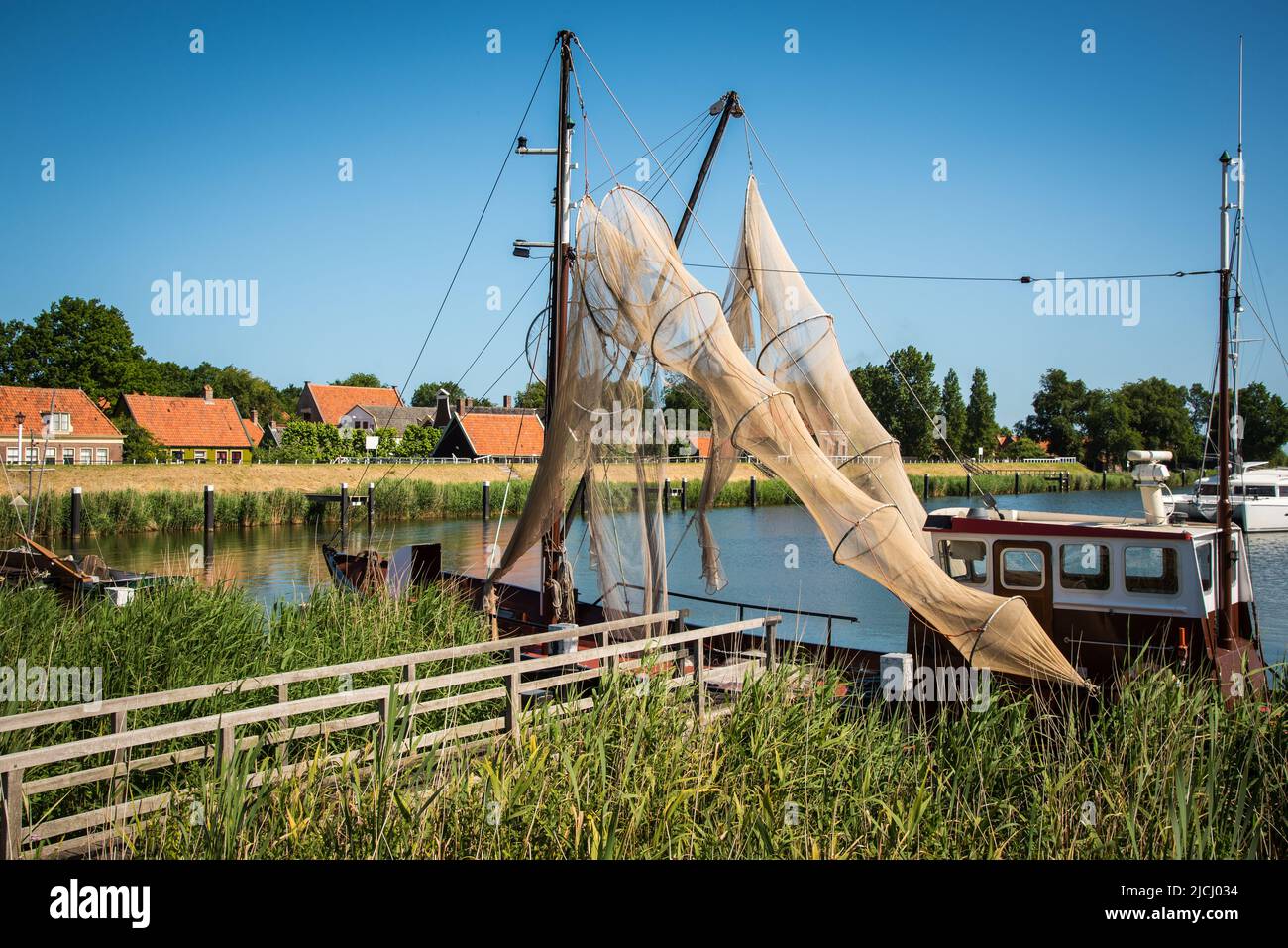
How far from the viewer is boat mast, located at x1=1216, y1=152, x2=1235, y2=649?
930cm

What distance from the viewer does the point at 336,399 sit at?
80875 mm

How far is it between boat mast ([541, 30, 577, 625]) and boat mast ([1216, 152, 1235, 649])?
754 centimetres

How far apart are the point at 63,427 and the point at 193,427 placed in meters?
13.0

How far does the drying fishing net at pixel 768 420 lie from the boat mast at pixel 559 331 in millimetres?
2396

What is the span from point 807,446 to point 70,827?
5.89 meters

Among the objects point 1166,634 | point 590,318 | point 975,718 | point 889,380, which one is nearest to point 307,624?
point 590,318

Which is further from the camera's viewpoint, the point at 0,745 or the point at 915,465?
the point at 915,465

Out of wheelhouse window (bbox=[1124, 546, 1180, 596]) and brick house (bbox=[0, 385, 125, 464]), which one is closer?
wheelhouse window (bbox=[1124, 546, 1180, 596])

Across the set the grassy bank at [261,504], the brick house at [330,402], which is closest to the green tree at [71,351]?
the brick house at [330,402]

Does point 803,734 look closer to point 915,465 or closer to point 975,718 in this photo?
point 975,718

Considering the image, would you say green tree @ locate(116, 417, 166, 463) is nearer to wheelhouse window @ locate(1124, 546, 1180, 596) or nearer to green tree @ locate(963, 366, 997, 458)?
wheelhouse window @ locate(1124, 546, 1180, 596)

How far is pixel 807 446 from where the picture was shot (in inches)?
324

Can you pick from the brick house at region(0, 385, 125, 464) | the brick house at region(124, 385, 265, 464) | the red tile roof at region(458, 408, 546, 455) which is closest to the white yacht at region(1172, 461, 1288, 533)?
the red tile roof at region(458, 408, 546, 455)

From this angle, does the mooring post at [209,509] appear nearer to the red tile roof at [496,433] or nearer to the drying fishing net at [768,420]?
the drying fishing net at [768,420]
